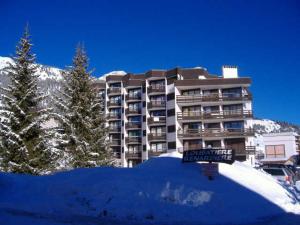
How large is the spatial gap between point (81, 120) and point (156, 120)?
32.2m

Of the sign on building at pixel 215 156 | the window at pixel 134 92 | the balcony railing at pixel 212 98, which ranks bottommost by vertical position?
the sign on building at pixel 215 156

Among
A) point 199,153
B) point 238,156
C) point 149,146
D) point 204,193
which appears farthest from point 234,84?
point 204,193

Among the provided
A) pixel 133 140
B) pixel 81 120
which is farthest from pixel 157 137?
pixel 81 120

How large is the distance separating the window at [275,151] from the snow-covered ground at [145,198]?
5929 cm

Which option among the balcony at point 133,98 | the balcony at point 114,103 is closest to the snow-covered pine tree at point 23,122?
the balcony at point 133,98

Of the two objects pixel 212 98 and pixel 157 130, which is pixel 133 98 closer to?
pixel 157 130

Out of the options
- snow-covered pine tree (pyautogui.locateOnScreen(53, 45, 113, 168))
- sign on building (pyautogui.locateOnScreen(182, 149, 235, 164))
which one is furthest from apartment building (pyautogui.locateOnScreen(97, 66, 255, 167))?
sign on building (pyautogui.locateOnScreen(182, 149, 235, 164))

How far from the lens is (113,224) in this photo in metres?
13.3

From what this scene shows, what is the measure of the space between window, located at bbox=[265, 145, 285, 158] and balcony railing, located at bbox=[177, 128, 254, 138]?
2232 cm

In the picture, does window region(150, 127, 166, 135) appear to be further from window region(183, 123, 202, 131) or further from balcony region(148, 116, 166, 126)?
window region(183, 123, 202, 131)

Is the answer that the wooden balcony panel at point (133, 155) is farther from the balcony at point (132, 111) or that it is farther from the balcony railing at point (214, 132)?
the balcony railing at point (214, 132)

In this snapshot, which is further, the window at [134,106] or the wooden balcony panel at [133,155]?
the window at [134,106]

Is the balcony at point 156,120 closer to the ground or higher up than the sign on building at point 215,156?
higher up

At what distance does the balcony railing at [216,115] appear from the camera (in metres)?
58.1
